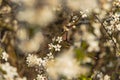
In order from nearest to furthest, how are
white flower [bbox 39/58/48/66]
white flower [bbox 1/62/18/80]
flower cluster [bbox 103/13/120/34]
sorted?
white flower [bbox 39/58/48/66]
flower cluster [bbox 103/13/120/34]
white flower [bbox 1/62/18/80]

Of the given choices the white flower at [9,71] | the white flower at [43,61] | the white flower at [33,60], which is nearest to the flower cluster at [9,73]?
the white flower at [9,71]

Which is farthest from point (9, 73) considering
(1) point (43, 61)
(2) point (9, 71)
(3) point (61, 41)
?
(1) point (43, 61)

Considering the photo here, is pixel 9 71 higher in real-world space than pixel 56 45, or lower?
higher

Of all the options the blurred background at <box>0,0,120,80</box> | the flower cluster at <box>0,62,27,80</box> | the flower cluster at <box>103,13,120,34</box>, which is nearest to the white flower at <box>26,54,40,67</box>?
the blurred background at <box>0,0,120,80</box>

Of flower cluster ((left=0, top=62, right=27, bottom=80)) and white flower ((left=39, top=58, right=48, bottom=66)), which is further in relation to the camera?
flower cluster ((left=0, top=62, right=27, bottom=80))

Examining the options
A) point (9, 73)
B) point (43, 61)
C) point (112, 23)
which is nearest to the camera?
point (43, 61)

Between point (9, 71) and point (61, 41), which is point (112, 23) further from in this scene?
point (9, 71)

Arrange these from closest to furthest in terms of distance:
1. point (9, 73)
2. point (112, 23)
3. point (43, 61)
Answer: point (43, 61) → point (112, 23) → point (9, 73)

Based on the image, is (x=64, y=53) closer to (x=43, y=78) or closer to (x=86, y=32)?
(x=86, y=32)

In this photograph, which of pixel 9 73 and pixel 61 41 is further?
pixel 9 73

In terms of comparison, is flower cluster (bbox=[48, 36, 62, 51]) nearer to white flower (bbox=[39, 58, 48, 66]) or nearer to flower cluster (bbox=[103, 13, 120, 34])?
white flower (bbox=[39, 58, 48, 66])

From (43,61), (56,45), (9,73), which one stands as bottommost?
(43,61)
